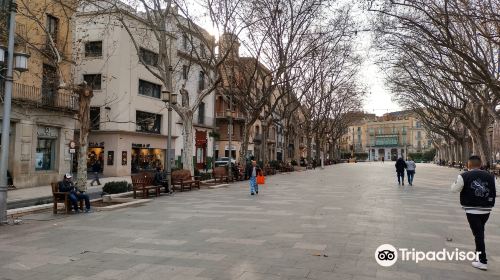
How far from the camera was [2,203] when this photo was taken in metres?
9.96

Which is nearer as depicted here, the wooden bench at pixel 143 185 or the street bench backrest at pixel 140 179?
the wooden bench at pixel 143 185

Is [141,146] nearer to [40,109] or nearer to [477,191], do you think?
[40,109]

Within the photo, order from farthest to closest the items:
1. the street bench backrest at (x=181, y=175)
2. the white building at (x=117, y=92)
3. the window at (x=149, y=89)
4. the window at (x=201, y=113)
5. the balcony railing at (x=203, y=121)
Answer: the window at (x=201, y=113)
the balcony railing at (x=203, y=121)
the window at (x=149, y=89)
the white building at (x=117, y=92)
the street bench backrest at (x=181, y=175)

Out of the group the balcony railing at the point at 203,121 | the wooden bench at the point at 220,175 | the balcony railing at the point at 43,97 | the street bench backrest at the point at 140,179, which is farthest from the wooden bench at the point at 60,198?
the balcony railing at the point at 203,121

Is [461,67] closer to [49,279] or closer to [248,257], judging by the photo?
[248,257]

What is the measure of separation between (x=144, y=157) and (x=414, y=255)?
2999 cm

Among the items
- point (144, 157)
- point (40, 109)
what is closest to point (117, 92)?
point (144, 157)

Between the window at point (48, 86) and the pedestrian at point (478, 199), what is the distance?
20.9 metres

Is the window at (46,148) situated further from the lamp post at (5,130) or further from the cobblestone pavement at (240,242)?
the lamp post at (5,130)

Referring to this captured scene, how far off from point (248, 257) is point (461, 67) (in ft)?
63.6

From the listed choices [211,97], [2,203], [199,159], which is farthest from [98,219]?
[211,97]

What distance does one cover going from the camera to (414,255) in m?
6.55

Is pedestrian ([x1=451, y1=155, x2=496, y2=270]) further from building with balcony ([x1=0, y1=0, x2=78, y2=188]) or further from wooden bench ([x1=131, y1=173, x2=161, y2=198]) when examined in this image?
building with balcony ([x1=0, y1=0, x2=78, y2=188])

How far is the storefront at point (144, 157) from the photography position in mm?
33188
